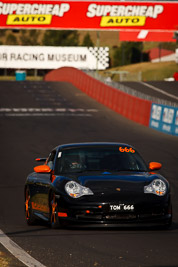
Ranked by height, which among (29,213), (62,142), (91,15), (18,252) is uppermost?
(91,15)

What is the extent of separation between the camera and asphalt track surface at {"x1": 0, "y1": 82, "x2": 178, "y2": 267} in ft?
25.8

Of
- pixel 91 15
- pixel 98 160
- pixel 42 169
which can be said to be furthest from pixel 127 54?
pixel 42 169

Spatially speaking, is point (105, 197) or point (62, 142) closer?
point (105, 197)

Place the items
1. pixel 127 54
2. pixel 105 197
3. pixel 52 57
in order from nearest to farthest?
pixel 105 197, pixel 52 57, pixel 127 54

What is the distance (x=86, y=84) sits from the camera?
57156 mm

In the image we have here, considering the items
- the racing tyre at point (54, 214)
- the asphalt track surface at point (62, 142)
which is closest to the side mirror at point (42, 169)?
the racing tyre at point (54, 214)

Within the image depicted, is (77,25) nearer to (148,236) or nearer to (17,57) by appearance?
(17,57)

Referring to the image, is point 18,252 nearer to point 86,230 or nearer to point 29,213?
point 86,230

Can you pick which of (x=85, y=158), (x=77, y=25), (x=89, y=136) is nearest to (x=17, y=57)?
(x=77, y=25)

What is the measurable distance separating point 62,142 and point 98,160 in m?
18.4

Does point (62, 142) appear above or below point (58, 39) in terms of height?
below

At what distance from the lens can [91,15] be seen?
83.4 meters

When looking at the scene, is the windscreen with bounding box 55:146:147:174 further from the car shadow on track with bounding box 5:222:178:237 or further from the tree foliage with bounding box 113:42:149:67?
the tree foliage with bounding box 113:42:149:67

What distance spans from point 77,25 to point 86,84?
1076 inches
